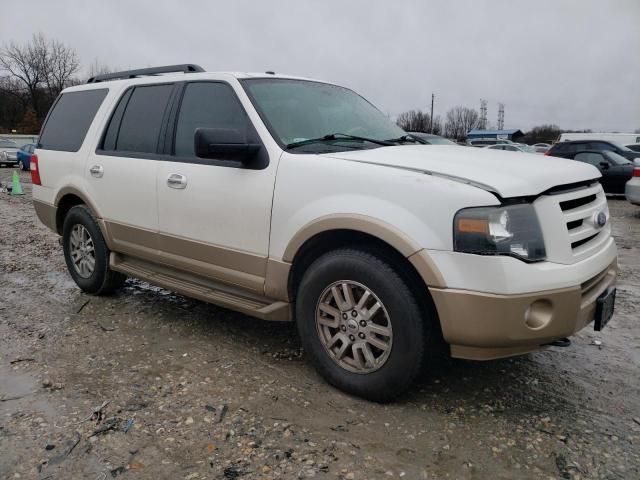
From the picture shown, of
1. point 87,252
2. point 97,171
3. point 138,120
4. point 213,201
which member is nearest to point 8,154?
point 87,252

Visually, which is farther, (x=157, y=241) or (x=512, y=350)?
(x=157, y=241)

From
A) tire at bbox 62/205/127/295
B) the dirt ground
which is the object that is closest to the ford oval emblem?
the dirt ground

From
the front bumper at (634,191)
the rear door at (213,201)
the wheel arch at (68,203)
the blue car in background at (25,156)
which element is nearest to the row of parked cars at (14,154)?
the blue car in background at (25,156)

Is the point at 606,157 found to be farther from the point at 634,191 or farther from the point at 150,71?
the point at 150,71

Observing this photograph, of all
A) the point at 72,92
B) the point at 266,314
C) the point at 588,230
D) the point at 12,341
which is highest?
the point at 72,92

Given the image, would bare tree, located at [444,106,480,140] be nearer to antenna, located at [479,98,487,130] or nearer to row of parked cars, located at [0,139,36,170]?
antenna, located at [479,98,487,130]

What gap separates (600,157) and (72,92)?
1248 cm

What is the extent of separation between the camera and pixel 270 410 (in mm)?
2949

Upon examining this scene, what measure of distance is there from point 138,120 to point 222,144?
157 cm

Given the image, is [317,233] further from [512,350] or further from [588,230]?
[588,230]

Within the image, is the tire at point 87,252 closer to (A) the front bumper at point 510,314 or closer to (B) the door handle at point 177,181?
(B) the door handle at point 177,181

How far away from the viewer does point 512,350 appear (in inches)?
105

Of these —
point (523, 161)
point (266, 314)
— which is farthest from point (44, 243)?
point (523, 161)

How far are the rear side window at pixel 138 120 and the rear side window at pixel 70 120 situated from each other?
0.39 meters
